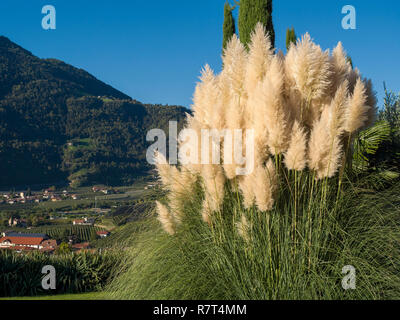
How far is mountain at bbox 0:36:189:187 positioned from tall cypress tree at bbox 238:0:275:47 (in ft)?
100

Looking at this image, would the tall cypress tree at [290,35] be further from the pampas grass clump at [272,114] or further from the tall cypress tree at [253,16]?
the pampas grass clump at [272,114]

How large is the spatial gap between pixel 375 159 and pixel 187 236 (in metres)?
5.20

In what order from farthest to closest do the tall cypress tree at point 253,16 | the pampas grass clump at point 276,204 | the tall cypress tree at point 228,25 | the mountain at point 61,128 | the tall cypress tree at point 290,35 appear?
the mountain at point 61,128
the tall cypress tree at point 290,35
the tall cypress tree at point 228,25
the tall cypress tree at point 253,16
the pampas grass clump at point 276,204

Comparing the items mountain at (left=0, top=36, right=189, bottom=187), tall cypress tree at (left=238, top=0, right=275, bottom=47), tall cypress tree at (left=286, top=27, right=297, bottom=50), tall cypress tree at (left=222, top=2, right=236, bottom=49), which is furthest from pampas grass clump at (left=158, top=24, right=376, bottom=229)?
mountain at (left=0, top=36, right=189, bottom=187)

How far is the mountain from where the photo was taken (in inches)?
2164

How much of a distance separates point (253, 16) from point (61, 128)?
7148 centimetres

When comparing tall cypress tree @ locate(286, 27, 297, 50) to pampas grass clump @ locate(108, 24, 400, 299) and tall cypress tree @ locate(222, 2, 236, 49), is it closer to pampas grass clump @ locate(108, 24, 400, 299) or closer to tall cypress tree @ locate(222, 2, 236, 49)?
tall cypress tree @ locate(222, 2, 236, 49)

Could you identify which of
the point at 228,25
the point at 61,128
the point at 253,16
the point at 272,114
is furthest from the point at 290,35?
the point at 61,128

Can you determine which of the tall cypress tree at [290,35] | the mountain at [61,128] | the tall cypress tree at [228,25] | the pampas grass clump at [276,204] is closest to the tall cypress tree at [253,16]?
the tall cypress tree at [228,25]

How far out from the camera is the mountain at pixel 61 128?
54969 mm

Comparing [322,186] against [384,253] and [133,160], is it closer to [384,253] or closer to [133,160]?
[384,253]

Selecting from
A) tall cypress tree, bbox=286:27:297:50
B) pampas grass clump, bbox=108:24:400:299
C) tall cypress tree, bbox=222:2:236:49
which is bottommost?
pampas grass clump, bbox=108:24:400:299

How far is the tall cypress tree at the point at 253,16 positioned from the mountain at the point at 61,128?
1205 inches
